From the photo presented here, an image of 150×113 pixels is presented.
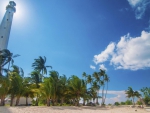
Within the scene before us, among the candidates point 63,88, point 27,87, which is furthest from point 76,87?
point 27,87

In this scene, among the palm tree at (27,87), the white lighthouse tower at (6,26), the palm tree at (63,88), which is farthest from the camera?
the white lighthouse tower at (6,26)

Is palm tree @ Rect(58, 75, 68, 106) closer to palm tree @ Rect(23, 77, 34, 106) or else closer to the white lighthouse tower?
palm tree @ Rect(23, 77, 34, 106)

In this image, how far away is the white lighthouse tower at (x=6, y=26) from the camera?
126 feet

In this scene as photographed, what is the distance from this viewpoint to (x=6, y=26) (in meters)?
40.2

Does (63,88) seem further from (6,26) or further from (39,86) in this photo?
(6,26)

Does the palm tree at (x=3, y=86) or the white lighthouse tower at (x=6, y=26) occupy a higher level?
the white lighthouse tower at (x=6, y=26)

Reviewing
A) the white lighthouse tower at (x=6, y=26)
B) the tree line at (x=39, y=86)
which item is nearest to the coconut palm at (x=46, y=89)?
the tree line at (x=39, y=86)

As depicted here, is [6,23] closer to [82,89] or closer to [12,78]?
[12,78]

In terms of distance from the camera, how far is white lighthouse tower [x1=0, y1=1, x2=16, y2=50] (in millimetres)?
38294

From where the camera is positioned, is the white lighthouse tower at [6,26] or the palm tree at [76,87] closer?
the palm tree at [76,87]

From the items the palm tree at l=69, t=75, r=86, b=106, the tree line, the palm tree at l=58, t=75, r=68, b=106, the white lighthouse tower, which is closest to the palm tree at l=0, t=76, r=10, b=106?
the tree line

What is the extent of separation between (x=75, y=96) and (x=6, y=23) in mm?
28672

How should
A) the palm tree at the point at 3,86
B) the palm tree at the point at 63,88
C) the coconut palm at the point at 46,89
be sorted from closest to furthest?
the palm tree at the point at 3,86
the coconut palm at the point at 46,89
the palm tree at the point at 63,88

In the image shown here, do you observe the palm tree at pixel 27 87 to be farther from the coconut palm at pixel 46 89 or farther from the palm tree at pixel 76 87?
the palm tree at pixel 76 87
